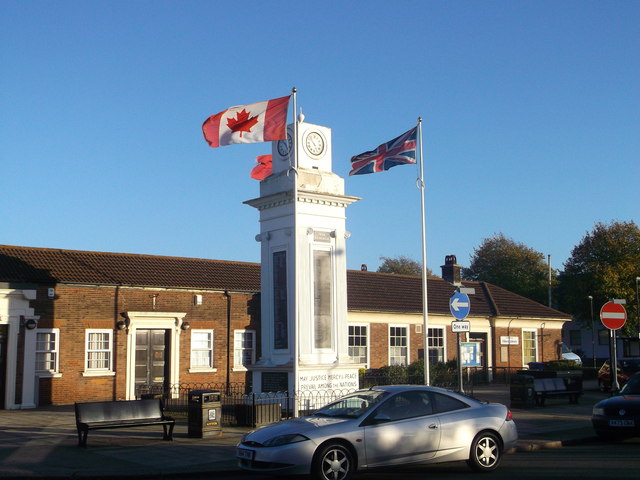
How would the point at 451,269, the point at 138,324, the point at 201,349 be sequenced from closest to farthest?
the point at 138,324, the point at 201,349, the point at 451,269

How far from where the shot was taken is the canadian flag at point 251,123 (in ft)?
59.9

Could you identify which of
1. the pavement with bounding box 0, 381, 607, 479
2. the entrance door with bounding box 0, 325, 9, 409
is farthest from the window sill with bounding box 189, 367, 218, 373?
the pavement with bounding box 0, 381, 607, 479

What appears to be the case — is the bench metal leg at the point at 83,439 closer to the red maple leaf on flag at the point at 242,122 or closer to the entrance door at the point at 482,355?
the red maple leaf on flag at the point at 242,122

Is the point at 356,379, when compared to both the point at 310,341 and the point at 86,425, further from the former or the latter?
the point at 86,425

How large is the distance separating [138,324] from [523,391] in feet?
43.7

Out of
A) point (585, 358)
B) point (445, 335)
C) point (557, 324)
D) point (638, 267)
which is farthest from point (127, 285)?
point (585, 358)

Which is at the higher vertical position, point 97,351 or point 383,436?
point 97,351

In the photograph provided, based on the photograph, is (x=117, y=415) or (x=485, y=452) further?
(x=117, y=415)

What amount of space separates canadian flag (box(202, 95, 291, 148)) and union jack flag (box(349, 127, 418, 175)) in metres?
3.81

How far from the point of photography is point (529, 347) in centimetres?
3922

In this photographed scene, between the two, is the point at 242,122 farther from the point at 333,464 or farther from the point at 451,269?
the point at 451,269

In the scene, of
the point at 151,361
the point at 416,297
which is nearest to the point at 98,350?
the point at 151,361

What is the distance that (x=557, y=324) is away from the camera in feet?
134

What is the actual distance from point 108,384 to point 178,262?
6.32 meters
